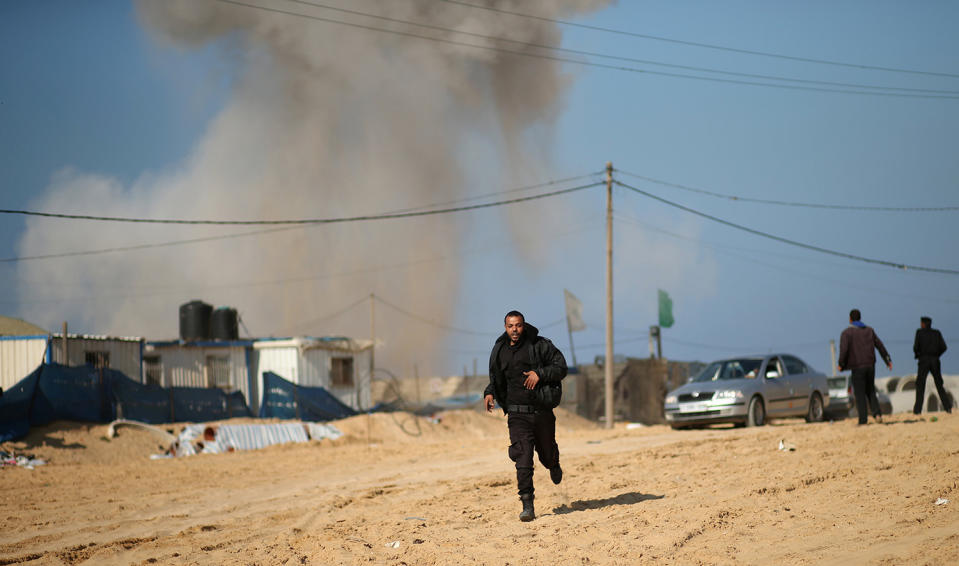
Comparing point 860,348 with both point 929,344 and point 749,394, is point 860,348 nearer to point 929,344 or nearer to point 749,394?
point 929,344

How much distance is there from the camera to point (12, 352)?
27391mm

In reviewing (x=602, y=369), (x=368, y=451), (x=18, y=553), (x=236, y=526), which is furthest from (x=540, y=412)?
(x=602, y=369)

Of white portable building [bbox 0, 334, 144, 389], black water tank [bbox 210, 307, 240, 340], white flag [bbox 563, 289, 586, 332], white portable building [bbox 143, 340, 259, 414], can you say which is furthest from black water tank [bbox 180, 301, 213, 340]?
white flag [bbox 563, 289, 586, 332]

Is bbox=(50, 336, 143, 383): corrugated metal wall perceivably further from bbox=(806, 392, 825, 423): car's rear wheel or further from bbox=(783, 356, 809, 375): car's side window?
bbox=(806, 392, 825, 423): car's rear wheel

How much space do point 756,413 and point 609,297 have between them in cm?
944

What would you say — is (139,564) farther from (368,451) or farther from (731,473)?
(368,451)

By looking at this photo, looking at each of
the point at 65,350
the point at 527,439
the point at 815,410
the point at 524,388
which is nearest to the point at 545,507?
the point at 527,439

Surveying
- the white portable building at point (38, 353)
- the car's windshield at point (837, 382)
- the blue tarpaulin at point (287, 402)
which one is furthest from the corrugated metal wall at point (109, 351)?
the car's windshield at point (837, 382)

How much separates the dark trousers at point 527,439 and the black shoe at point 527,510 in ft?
0.16

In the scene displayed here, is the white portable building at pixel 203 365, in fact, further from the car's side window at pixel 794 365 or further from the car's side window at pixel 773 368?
the car's side window at pixel 794 365

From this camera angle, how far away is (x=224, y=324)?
1507 inches

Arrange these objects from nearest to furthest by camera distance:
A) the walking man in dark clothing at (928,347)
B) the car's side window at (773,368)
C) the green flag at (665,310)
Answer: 1. the walking man in dark clothing at (928,347)
2. the car's side window at (773,368)
3. the green flag at (665,310)

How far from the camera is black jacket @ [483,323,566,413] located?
8.28 meters

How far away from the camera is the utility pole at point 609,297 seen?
88.6 feet
